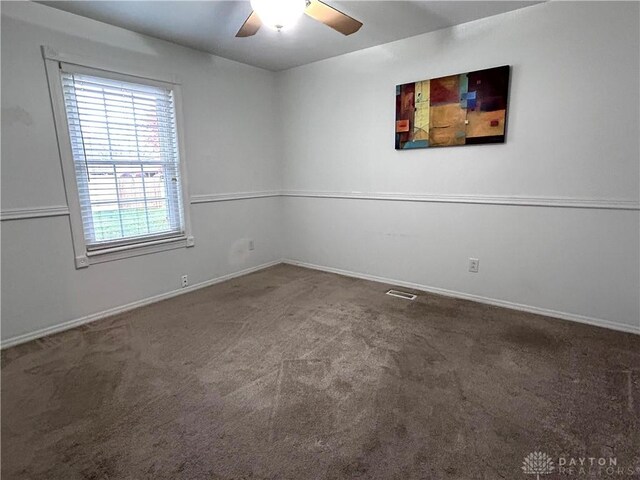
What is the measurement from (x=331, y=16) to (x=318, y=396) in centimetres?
231

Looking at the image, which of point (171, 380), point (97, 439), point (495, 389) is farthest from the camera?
point (171, 380)

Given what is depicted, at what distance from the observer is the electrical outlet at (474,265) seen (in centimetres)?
318

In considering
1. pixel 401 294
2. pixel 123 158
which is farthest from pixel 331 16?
pixel 401 294

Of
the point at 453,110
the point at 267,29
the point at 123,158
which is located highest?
the point at 267,29

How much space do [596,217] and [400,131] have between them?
1.75m

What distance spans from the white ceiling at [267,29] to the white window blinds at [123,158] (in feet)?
1.60

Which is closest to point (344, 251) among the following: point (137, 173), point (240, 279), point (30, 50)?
point (240, 279)

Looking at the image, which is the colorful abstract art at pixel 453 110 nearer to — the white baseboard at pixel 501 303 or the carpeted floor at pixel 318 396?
the white baseboard at pixel 501 303

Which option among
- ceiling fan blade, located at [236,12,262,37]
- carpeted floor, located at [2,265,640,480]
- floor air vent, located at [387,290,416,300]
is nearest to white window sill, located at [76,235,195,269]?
carpeted floor, located at [2,265,640,480]

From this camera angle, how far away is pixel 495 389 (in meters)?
1.95

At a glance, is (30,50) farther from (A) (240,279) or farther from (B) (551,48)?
(B) (551,48)

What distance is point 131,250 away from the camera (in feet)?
10.2

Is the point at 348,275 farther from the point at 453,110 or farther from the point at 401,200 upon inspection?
the point at 453,110

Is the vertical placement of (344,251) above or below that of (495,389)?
above
